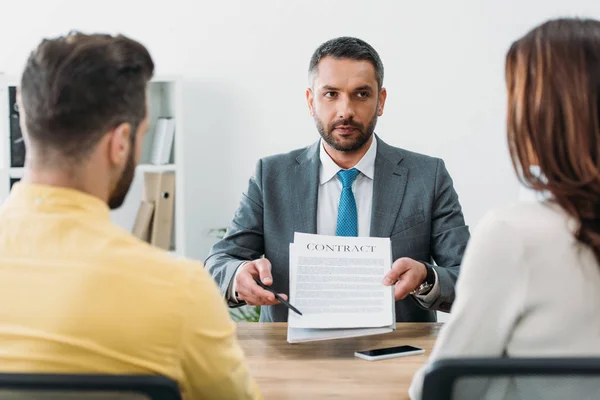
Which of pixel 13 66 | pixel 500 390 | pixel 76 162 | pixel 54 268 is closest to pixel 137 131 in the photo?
pixel 76 162

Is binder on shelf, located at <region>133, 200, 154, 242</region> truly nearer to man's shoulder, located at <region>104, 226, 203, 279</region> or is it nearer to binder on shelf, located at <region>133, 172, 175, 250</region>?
binder on shelf, located at <region>133, 172, 175, 250</region>

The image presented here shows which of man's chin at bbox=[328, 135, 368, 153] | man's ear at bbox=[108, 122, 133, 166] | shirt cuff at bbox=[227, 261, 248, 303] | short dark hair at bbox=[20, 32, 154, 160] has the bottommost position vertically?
shirt cuff at bbox=[227, 261, 248, 303]

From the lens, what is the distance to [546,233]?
3.28ft

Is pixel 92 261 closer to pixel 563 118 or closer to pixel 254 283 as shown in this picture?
pixel 563 118

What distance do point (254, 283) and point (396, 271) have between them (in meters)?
0.36

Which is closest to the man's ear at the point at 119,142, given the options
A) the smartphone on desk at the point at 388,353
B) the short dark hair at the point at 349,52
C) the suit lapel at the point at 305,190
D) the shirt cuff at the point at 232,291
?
the smartphone on desk at the point at 388,353

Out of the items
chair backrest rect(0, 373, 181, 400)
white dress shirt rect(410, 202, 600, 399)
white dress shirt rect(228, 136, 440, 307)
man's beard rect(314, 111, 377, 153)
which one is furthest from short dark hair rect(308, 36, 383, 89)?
chair backrest rect(0, 373, 181, 400)

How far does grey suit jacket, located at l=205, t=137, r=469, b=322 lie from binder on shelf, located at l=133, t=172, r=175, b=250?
4.15 ft

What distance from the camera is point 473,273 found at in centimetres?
102

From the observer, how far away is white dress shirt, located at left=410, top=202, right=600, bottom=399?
99 centimetres

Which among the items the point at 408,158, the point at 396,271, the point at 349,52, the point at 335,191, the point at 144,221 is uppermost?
the point at 349,52

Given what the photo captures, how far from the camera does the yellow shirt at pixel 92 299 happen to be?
0.96 m

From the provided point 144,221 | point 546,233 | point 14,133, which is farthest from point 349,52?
point 14,133

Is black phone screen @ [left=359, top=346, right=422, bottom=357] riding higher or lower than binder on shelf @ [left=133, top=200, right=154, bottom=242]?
higher
